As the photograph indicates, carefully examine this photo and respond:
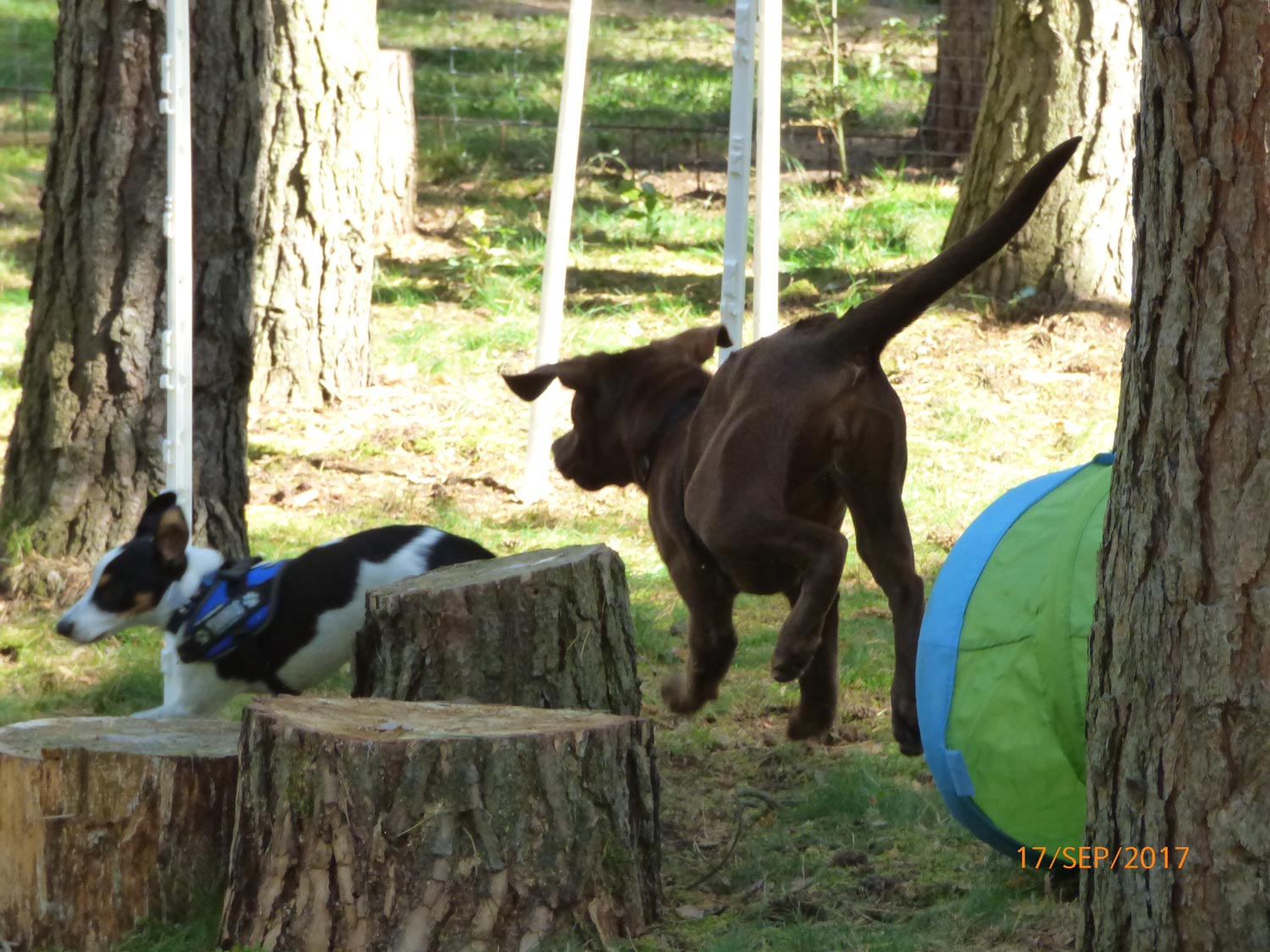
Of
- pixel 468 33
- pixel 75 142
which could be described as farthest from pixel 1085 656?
pixel 468 33

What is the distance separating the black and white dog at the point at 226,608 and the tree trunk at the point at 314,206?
355cm

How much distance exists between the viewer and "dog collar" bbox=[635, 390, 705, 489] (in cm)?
461

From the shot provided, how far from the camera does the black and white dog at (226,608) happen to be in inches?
190

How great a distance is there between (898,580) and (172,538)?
2.26m

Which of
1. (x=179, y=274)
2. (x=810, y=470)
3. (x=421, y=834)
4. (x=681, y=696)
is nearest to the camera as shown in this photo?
(x=421, y=834)

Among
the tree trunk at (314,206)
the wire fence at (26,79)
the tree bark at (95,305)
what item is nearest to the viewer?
the tree bark at (95,305)

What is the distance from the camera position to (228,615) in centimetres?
482

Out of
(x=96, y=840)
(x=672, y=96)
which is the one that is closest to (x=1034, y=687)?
(x=96, y=840)

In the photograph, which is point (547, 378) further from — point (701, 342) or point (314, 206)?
point (314, 206)

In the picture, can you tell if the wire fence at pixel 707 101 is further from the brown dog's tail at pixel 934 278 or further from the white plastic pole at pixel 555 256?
the brown dog's tail at pixel 934 278

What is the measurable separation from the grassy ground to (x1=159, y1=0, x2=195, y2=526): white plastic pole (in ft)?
2.97

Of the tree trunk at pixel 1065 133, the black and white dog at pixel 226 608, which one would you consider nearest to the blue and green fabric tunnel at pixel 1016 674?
the black and white dog at pixel 226 608

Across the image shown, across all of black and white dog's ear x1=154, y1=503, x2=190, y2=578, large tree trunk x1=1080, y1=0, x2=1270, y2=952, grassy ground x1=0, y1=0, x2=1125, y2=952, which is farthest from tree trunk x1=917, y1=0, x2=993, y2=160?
large tree trunk x1=1080, y1=0, x2=1270, y2=952

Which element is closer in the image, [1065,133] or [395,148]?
[1065,133]
